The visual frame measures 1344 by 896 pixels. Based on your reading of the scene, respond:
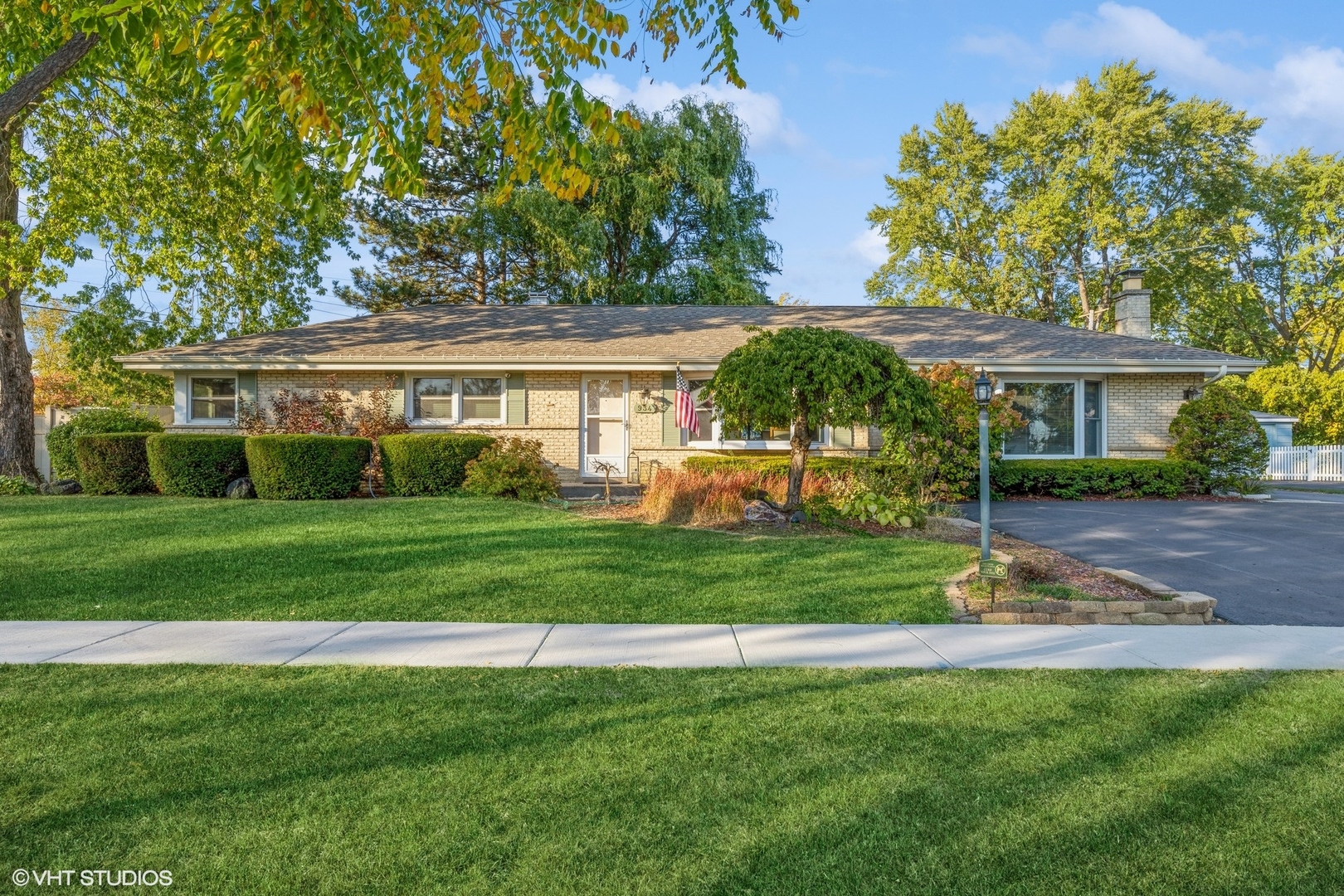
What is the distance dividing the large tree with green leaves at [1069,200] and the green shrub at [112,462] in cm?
3110

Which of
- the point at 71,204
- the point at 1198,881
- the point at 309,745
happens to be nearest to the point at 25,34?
the point at 71,204

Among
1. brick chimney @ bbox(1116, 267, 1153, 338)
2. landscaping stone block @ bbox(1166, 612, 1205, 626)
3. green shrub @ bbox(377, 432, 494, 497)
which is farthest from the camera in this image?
brick chimney @ bbox(1116, 267, 1153, 338)

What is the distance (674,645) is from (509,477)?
27.8ft

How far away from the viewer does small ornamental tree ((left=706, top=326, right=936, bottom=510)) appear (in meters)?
10.1

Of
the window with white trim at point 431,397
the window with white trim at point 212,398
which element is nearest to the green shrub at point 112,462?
the window with white trim at point 212,398

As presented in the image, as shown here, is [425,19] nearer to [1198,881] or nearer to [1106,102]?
[1198,881]

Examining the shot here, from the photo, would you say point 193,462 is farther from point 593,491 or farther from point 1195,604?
point 1195,604

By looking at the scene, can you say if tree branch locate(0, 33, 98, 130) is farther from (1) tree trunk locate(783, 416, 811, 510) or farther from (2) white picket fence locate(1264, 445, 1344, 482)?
(2) white picket fence locate(1264, 445, 1344, 482)

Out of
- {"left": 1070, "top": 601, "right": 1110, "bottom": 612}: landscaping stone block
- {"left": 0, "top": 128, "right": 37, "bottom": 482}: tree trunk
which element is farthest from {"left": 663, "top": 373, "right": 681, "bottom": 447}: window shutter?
{"left": 0, "top": 128, "right": 37, "bottom": 482}: tree trunk

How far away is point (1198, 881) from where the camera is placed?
241 cm

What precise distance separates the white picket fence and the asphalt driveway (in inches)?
533

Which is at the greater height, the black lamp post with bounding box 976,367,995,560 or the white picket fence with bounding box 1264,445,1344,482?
the black lamp post with bounding box 976,367,995,560

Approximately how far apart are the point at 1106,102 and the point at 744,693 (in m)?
36.6

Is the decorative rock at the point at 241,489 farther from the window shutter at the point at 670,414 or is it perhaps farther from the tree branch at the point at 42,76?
the window shutter at the point at 670,414
